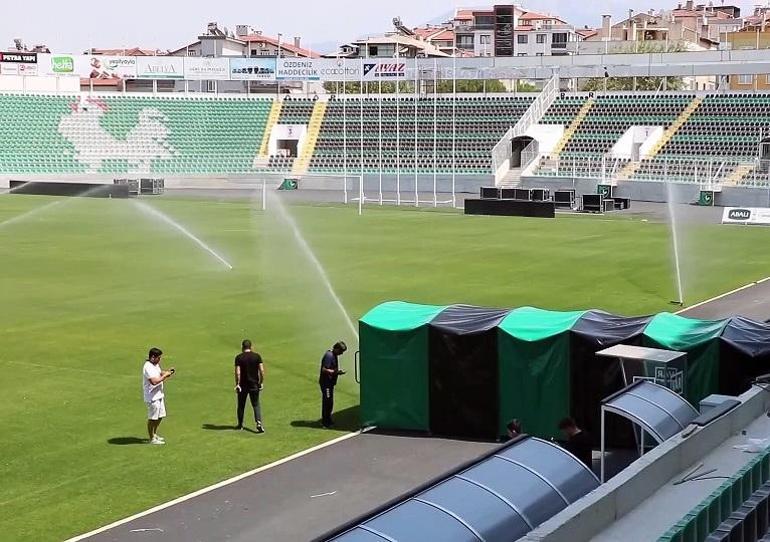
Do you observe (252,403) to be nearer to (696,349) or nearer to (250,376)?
(250,376)

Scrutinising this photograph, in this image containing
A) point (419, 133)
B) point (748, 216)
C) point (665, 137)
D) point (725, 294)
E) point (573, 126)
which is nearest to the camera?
point (725, 294)

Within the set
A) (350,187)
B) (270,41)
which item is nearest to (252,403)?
(350,187)

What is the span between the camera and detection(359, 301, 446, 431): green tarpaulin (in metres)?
19.2

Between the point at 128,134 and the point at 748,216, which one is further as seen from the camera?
the point at 128,134

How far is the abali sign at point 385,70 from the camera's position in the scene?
94750mm

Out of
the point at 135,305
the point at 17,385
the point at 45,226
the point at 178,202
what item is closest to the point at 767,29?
the point at 178,202

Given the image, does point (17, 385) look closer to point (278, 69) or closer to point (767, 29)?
point (278, 69)

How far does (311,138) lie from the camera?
94.2 meters

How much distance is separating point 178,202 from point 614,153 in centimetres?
2906

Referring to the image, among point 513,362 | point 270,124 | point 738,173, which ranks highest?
point 270,124

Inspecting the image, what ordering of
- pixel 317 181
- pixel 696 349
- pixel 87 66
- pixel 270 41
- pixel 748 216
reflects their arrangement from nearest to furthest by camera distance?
1. pixel 696 349
2. pixel 748 216
3. pixel 317 181
4. pixel 87 66
5. pixel 270 41

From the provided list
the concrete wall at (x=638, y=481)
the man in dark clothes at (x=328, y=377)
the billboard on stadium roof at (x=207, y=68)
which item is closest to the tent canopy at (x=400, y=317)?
the man in dark clothes at (x=328, y=377)

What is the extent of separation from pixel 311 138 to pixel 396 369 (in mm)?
76070

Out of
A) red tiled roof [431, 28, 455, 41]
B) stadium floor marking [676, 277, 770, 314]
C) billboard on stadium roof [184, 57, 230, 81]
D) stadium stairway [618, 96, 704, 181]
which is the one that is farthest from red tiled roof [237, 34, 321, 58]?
stadium floor marking [676, 277, 770, 314]
